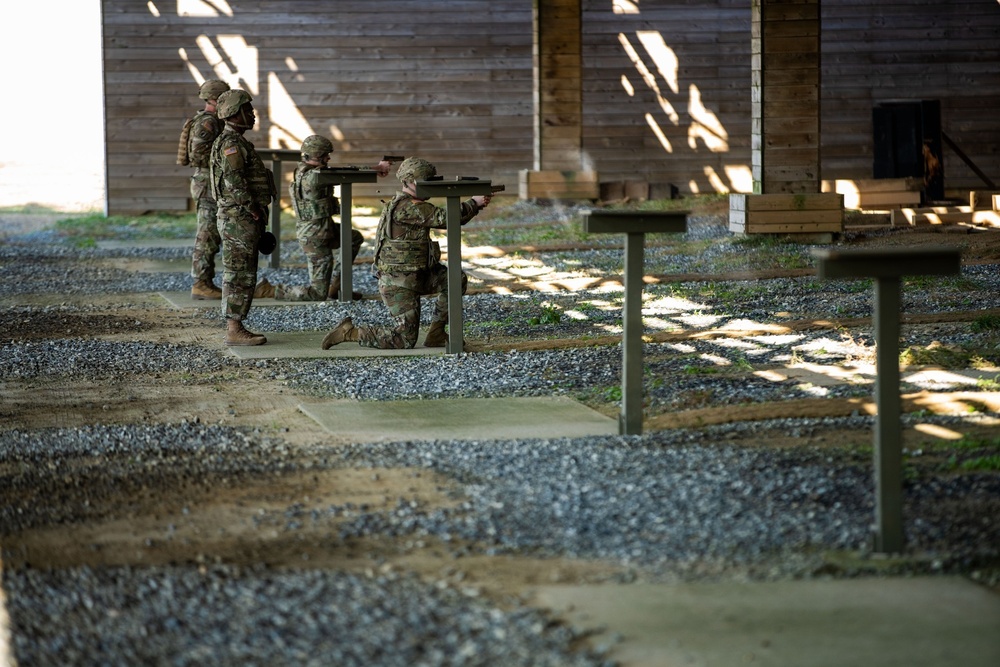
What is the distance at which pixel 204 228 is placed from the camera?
40.2 ft

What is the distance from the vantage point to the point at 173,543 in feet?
16.1

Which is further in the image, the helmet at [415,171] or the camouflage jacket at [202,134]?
the camouflage jacket at [202,134]

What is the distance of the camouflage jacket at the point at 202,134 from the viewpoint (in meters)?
11.6

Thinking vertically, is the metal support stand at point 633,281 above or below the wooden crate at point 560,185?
below

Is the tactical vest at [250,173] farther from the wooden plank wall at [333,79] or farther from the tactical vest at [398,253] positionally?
the wooden plank wall at [333,79]

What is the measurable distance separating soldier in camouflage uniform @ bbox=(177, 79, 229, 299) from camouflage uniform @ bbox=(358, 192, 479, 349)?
2.73 meters

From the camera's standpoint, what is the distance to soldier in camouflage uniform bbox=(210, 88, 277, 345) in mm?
9406

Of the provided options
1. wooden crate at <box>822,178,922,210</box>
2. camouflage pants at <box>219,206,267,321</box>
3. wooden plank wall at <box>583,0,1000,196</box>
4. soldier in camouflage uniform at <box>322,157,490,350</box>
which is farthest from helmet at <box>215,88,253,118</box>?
wooden plank wall at <box>583,0,1000,196</box>

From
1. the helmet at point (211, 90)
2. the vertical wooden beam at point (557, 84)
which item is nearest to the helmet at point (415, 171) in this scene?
the helmet at point (211, 90)

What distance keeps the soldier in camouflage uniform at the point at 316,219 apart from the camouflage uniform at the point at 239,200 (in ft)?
6.95

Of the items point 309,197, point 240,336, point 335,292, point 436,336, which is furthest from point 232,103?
point 335,292

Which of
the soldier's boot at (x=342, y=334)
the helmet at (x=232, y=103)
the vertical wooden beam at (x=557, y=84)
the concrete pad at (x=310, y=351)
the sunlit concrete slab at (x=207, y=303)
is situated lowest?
the concrete pad at (x=310, y=351)

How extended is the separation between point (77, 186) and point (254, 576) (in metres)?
22.5

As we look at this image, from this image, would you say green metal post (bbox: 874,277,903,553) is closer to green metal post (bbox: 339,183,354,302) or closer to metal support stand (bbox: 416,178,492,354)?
metal support stand (bbox: 416,178,492,354)
